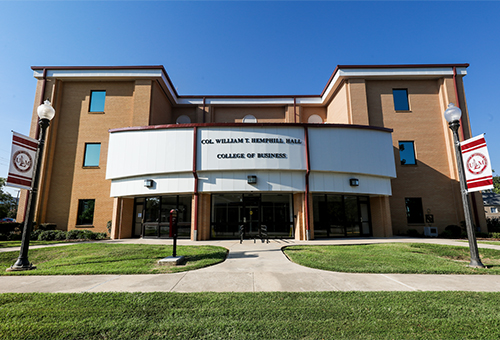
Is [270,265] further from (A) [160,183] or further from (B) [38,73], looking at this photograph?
(B) [38,73]

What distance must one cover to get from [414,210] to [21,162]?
23002mm

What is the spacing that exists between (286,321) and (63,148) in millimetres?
22481

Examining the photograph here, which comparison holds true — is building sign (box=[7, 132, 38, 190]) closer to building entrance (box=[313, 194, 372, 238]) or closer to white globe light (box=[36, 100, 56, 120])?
white globe light (box=[36, 100, 56, 120])

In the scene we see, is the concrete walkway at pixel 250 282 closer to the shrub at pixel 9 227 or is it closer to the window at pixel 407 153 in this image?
the shrub at pixel 9 227

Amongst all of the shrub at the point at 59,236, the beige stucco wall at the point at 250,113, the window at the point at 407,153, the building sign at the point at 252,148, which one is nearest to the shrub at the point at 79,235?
A: the shrub at the point at 59,236

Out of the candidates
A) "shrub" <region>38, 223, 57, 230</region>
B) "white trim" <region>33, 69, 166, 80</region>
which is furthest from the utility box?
"shrub" <region>38, 223, 57, 230</region>

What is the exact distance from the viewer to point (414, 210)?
1894 centimetres

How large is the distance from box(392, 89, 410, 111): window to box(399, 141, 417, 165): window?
2.98 metres

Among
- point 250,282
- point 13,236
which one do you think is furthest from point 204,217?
point 13,236

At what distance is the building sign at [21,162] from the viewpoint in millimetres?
7816

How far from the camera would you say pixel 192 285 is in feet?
18.2

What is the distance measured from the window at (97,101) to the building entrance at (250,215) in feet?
41.9

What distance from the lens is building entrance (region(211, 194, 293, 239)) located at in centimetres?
1561

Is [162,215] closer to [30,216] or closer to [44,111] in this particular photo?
[30,216]
